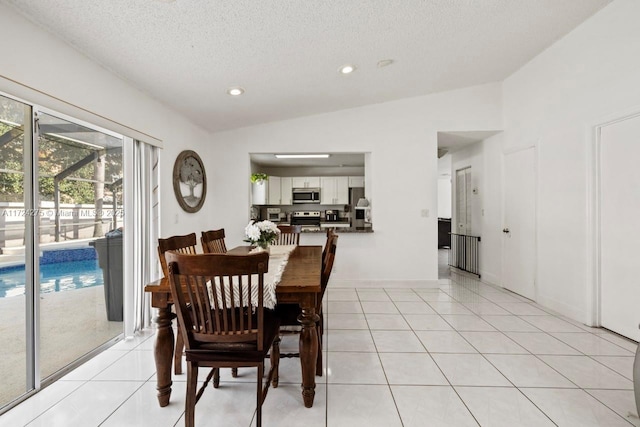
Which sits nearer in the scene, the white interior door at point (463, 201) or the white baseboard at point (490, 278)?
the white baseboard at point (490, 278)

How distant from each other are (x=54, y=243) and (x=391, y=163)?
3.86m

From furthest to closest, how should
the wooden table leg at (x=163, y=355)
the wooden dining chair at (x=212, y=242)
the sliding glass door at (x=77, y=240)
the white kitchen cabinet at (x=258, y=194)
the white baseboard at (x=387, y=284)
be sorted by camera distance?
the white kitchen cabinet at (x=258, y=194), the white baseboard at (x=387, y=284), the wooden dining chair at (x=212, y=242), the sliding glass door at (x=77, y=240), the wooden table leg at (x=163, y=355)

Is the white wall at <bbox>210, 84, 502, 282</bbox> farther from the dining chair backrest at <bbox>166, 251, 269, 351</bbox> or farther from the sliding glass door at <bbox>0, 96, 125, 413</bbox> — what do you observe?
the dining chair backrest at <bbox>166, 251, 269, 351</bbox>

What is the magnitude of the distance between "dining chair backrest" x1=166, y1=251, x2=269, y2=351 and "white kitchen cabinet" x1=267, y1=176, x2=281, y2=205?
5667 millimetres

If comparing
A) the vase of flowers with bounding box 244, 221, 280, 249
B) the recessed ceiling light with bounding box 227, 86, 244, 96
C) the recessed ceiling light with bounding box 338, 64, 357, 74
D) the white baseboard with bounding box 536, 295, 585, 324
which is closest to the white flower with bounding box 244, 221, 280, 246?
the vase of flowers with bounding box 244, 221, 280, 249

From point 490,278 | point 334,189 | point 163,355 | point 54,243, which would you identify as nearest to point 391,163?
point 490,278

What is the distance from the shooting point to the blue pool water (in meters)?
1.82

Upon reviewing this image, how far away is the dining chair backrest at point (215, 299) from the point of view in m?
1.35

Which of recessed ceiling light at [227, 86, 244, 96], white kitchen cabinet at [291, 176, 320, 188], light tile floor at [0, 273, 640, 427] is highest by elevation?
recessed ceiling light at [227, 86, 244, 96]

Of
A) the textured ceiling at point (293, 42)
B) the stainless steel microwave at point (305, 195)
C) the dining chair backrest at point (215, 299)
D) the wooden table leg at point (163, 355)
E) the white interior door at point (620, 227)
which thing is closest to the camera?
the dining chair backrest at point (215, 299)

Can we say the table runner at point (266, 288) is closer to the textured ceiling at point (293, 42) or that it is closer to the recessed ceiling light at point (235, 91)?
the textured ceiling at point (293, 42)

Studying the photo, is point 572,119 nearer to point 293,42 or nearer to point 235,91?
point 293,42

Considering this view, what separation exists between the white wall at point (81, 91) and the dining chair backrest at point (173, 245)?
3.13 ft

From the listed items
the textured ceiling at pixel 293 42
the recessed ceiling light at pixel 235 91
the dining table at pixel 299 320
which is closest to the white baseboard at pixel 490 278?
the textured ceiling at pixel 293 42
